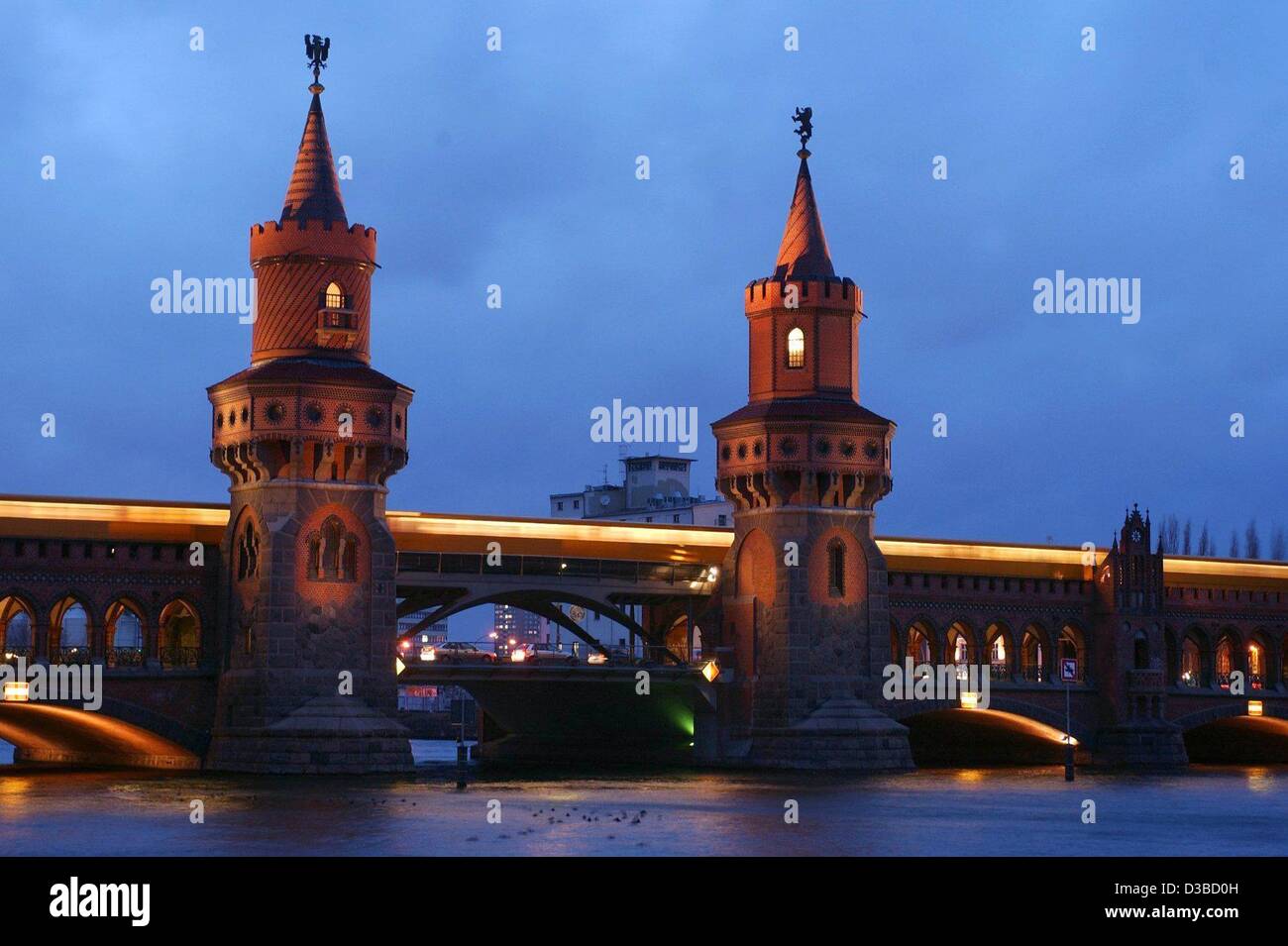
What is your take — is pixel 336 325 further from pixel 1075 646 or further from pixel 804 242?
pixel 1075 646

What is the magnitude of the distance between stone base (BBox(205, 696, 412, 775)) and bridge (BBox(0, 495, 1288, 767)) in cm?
275

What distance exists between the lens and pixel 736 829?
6544 centimetres

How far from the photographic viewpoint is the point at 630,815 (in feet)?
231

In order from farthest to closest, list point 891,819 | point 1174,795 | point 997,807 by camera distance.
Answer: point 1174,795 → point 997,807 → point 891,819

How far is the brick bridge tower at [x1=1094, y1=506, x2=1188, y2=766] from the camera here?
360ft

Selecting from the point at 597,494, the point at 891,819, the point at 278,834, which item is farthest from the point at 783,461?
the point at 597,494

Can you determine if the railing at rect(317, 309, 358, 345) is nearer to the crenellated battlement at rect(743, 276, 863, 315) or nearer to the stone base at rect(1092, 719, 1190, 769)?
Result: the crenellated battlement at rect(743, 276, 863, 315)

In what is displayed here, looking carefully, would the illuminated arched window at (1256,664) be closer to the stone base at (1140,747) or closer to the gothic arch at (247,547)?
the stone base at (1140,747)

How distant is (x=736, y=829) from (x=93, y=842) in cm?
1894

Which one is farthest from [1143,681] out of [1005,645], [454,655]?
[454,655]

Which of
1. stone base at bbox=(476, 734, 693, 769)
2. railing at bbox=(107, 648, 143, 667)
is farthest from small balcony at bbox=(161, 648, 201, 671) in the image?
stone base at bbox=(476, 734, 693, 769)

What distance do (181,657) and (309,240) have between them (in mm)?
18181
